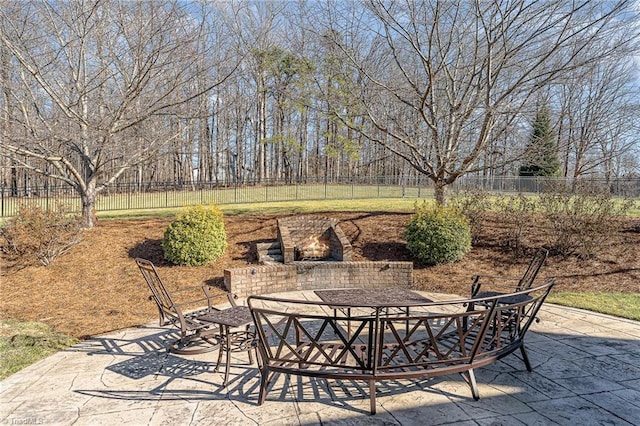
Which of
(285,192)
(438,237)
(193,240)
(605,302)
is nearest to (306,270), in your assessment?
(193,240)

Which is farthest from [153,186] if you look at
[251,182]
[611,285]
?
[611,285]

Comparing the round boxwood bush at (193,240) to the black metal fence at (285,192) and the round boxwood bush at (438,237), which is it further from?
the black metal fence at (285,192)

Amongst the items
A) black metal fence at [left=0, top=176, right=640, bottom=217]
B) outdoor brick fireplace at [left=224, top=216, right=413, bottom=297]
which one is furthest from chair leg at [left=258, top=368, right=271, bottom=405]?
black metal fence at [left=0, top=176, right=640, bottom=217]

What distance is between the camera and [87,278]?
765cm

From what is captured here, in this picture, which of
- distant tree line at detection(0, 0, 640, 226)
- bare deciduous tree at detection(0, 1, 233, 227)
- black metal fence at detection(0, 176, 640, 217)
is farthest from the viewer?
black metal fence at detection(0, 176, 640, 217)

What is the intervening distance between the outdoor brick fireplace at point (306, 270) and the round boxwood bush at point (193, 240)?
3.43 feet

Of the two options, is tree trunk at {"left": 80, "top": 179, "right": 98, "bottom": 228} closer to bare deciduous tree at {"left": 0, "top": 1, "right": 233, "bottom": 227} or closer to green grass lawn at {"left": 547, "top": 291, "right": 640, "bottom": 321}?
bare deciduous tree at {"left": 0, "top": 1, "right": 233, "bottom": 227}

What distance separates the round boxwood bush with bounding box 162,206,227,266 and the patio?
3631mm

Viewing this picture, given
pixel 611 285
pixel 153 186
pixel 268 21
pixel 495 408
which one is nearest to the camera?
pixel 495 408

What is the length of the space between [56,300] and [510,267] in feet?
29.1

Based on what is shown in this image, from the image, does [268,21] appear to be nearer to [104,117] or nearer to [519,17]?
[104,117]

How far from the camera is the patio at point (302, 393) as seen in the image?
309 cm

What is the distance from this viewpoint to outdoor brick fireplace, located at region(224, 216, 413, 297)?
738 centimetres

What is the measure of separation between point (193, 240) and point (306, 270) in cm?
247
